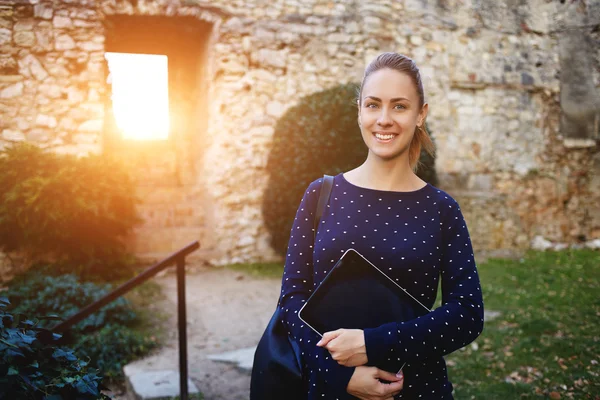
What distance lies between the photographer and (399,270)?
1454mm

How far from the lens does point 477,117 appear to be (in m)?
8.00

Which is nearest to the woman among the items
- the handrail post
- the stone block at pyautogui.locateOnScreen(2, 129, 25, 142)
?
the handrail post

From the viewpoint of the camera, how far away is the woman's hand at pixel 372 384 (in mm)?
1346

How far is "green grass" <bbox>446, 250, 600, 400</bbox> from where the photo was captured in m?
3.18

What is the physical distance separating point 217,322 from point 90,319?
1.21 m

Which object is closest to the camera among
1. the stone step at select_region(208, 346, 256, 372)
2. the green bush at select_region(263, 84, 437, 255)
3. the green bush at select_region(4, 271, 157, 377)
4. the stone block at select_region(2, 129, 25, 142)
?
the stone step at select_region(208, 346, 256, 372)

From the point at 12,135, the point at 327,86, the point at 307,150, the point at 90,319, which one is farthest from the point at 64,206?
the point at 327,86

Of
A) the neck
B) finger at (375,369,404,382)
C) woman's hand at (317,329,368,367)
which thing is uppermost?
the neck

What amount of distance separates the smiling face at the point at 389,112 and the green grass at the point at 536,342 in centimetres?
228

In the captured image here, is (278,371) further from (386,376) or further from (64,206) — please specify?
(64,206)

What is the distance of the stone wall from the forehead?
548 centimetres

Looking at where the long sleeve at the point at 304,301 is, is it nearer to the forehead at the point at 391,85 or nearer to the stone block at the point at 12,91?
the forehead at the point at 391,85

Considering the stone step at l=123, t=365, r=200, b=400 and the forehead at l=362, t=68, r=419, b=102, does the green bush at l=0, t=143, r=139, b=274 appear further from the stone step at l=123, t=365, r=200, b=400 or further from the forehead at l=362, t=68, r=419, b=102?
the forehead at l=362, t=68, r=419, b=102

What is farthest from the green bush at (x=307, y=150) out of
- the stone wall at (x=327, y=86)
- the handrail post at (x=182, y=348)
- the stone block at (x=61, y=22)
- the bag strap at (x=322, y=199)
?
the bag strap at (x=322, y=199)
